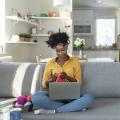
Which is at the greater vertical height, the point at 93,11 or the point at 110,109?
the point at 93,11

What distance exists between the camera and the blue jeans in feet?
7.93

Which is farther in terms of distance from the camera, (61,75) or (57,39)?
(57,39)

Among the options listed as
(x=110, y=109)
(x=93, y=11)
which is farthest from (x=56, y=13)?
(x=110, y=109)

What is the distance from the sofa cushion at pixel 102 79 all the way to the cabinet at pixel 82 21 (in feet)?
22.9

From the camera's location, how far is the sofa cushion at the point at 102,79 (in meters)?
2.97

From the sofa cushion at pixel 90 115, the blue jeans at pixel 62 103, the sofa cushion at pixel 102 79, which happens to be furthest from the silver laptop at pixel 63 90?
the sofa cushion at pixel 102 79

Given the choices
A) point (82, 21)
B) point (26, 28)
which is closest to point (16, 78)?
point (26, 28)

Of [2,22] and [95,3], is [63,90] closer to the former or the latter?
[2,22]

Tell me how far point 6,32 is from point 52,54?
6.84 feet

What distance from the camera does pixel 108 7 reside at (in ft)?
32.6

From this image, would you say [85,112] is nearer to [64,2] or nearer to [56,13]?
[64,2]

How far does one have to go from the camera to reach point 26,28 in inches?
243

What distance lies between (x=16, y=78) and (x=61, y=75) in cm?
61

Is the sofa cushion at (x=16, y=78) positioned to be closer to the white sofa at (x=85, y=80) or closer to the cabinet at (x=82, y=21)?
the white sofa at (x=85, y=80)
